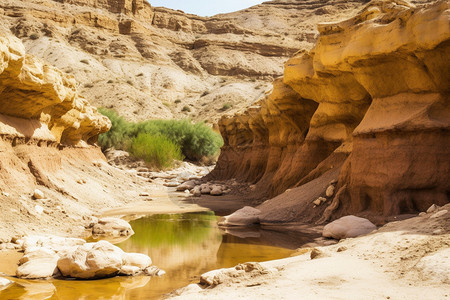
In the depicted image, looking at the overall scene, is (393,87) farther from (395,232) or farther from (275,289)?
(275,289)

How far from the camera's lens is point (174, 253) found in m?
8.34

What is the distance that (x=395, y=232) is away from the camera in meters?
6.33

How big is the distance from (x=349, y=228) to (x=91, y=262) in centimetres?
498

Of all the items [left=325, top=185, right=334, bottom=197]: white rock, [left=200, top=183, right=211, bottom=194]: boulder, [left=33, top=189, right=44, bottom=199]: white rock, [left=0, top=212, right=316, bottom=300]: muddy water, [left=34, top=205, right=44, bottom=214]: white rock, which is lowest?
[left=0, top=212, right=316, bottom=300]: muddy water

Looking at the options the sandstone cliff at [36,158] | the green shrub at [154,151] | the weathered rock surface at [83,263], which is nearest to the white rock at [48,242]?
the sandstone cliff at [36,158]

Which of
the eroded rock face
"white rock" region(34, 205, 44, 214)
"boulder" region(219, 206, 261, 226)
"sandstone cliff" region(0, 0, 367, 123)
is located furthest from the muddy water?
"sandstone cliff" region(0, 0, 367, 123)

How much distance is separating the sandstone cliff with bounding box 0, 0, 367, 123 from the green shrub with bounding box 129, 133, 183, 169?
50.3 feet

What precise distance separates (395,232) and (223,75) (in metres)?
65.1

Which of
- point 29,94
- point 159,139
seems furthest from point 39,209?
point 159,139

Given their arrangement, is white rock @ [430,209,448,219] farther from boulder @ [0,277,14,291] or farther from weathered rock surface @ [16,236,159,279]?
boulder @ [0,277,14,291]

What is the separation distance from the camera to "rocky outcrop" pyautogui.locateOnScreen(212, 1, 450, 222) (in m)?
8.86

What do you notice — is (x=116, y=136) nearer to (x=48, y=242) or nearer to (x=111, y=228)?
(x=111, y=228)

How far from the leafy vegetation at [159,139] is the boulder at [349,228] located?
24212 millimetres

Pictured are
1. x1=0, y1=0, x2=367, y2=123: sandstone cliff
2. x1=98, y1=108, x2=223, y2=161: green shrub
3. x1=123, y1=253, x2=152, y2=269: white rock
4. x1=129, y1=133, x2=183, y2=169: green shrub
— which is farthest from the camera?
x1=0, y1=0, x2=367, y2=123: sandstone cliff
